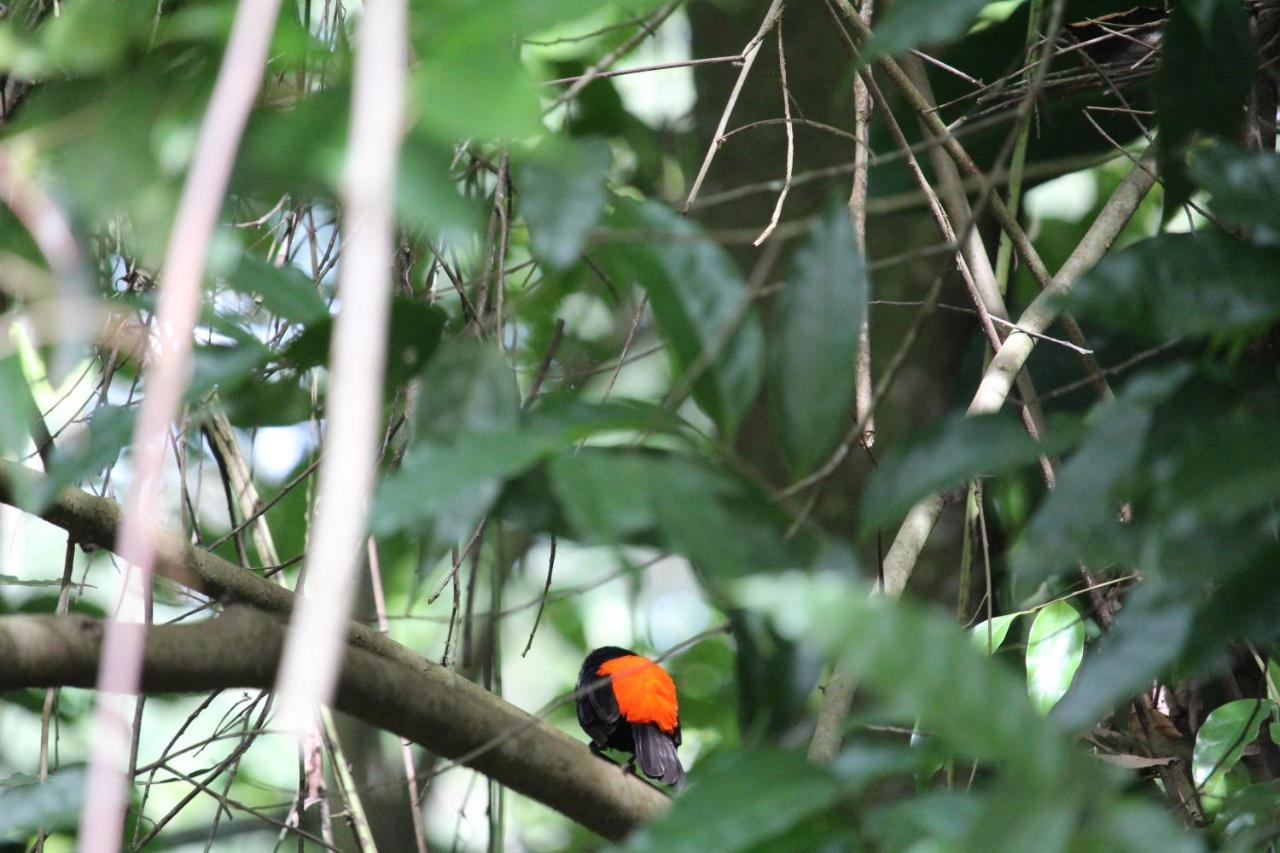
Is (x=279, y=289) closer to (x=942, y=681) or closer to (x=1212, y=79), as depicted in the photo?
(x=942, y=681)

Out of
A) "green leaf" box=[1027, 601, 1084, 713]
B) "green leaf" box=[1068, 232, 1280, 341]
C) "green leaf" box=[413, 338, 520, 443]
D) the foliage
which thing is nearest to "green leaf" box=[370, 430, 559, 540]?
the foliage

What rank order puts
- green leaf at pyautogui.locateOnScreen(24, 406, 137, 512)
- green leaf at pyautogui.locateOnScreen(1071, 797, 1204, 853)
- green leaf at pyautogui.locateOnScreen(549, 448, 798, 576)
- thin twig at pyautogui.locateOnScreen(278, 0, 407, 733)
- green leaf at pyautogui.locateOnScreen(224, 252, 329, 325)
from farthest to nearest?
green leaf at pyautogui.locateOnScreen(224, 252, 329, 325)
green leaf at pyautogui.locateOnScreen(24, 406, 137, 512)
green leaf at pyautogui.locateOnScreen(549, 448, 798, 576)
green leaf at pyautogui.locateOnScreen(1071, 797, 1204, 853)
thin twig at pyautogui.locateOnScreen(278, 0, 407, 733)

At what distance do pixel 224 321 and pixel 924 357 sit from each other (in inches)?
75.0

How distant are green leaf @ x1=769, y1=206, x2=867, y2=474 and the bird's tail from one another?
1.97 metres

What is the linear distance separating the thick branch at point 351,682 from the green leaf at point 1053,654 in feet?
2.35

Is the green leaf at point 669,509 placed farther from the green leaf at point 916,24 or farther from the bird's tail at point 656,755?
the bird's tail at point 656,755

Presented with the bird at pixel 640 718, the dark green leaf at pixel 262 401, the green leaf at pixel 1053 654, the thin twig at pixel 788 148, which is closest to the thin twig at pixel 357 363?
the thin twig at pixel 788 148

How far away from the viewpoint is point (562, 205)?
2.49 feet

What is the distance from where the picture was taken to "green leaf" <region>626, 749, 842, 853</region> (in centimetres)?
60

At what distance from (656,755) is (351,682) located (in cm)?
189

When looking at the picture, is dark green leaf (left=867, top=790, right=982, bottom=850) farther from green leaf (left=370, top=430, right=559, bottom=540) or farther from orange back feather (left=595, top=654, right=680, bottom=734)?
orange back feather (left=595, top=654, right=680, bottom=734)

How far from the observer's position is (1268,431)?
2.12 feet

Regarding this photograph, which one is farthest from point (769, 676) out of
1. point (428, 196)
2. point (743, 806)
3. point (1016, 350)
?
point (1016, 350)

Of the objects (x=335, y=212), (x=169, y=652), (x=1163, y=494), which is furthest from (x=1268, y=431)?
(x=335, y=212)
